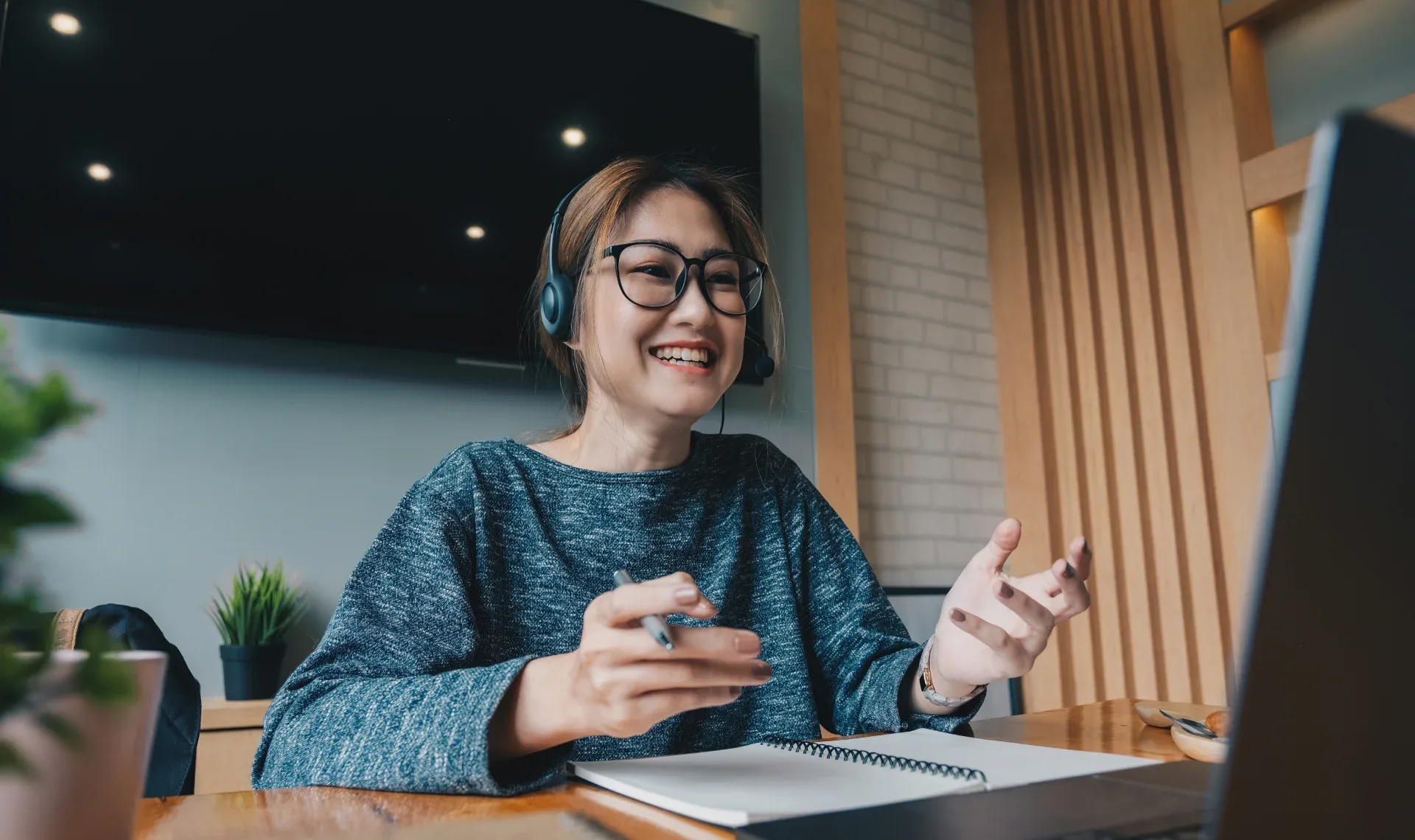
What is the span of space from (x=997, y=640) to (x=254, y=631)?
144 centimetres

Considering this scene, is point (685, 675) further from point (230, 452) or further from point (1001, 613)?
point (230, 452)

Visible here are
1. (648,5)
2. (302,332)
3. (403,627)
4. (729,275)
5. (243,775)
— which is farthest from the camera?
(648,5)

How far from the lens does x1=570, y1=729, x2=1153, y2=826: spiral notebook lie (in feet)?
1.68

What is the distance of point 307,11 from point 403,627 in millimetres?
1605

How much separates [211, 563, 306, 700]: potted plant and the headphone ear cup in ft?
3.07

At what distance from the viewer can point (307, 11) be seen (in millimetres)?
1904

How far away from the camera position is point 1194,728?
29.9 inches

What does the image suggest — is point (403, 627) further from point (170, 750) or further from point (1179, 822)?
point (1179, 822)

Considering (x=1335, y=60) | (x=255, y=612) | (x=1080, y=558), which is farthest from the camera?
(x=1335, y=60)

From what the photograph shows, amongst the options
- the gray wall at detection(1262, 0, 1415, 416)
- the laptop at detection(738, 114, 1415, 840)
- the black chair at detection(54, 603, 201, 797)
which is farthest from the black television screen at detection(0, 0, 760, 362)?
the laptop at detection(738, 114, 1415, 840)

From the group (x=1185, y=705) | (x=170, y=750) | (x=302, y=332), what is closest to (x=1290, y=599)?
(x=1185, y=705)

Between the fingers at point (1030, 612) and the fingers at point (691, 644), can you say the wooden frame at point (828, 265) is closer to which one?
the fingers at point (1030, 612)

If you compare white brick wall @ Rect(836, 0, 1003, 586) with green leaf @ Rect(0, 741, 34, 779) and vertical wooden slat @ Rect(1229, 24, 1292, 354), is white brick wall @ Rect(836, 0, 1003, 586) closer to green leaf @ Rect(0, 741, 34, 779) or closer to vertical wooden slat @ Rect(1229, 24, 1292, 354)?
vertical wooden slat @ Rect(1229, 24, 1292, 354)

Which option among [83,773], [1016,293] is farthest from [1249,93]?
[83,773]
